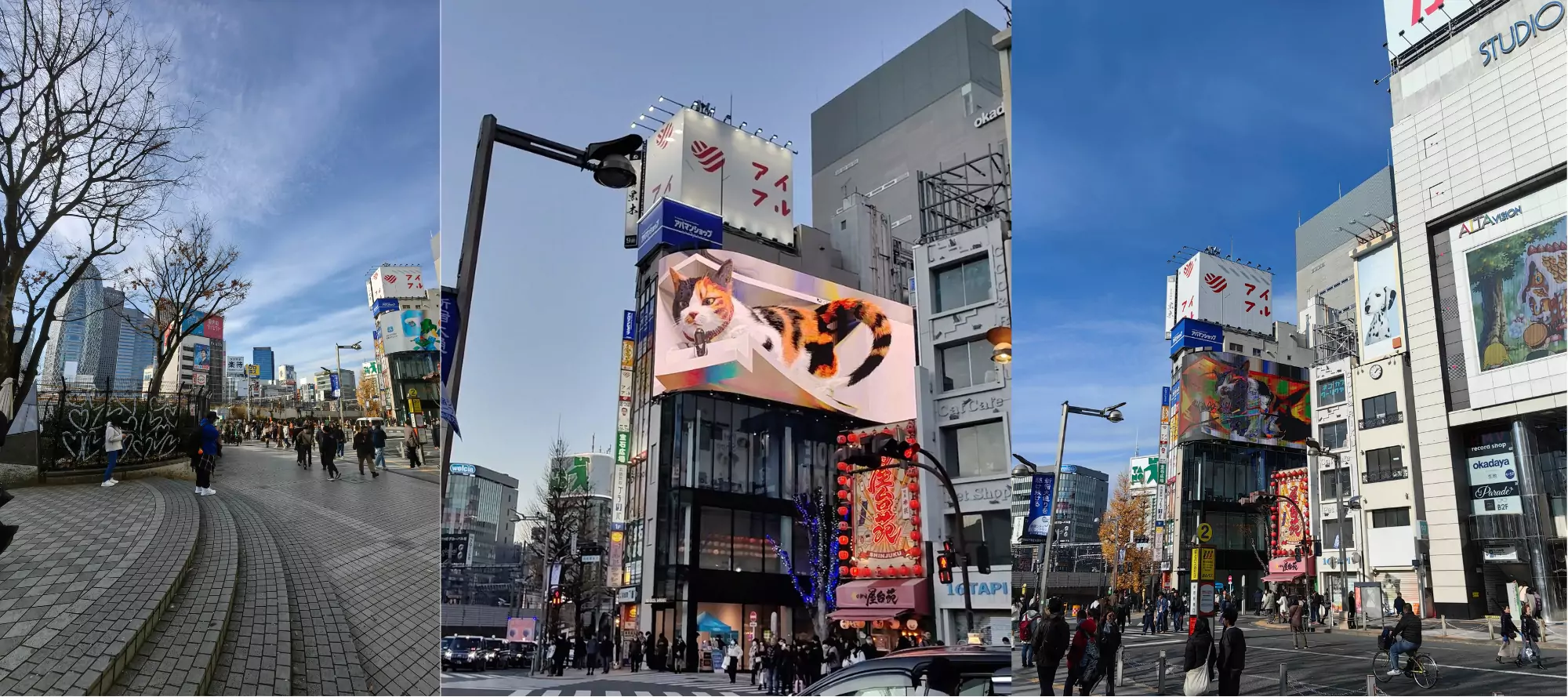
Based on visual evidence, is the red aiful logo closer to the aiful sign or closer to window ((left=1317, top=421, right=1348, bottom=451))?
window ((left=1317, top=421, right=1348, bottom=451))

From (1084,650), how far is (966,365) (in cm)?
156

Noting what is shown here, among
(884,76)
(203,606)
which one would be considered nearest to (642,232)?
(884,76)

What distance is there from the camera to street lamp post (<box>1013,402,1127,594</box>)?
3.97 metres

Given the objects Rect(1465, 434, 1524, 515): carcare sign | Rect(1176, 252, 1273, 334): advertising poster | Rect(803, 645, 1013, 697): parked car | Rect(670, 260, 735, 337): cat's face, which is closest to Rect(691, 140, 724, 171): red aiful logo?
Rect(670, 260, 735, 337): cat's face

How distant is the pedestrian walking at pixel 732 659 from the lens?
494cm

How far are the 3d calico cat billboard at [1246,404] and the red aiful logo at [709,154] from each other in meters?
3.50

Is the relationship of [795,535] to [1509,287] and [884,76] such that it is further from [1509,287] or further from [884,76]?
[1509,287]

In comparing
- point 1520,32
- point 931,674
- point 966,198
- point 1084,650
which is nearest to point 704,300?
point 966,198

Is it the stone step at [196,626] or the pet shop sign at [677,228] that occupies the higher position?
the pet shop sign at [677,228]

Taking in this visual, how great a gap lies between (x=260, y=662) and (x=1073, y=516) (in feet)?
12.5

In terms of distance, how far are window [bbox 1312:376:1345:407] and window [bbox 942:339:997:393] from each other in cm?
162

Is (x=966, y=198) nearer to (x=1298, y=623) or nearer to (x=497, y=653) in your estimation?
(x=1298, y=623)

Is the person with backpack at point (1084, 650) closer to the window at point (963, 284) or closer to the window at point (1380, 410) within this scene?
the window at point (1380, 410)

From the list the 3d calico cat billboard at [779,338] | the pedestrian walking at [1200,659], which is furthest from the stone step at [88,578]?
the pedestrian walking at [1200,659]
